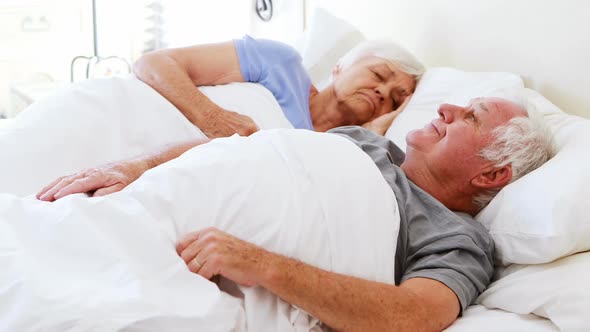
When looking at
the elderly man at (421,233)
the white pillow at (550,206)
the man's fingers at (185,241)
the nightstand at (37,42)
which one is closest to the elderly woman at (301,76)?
the elderly man at (421,233)

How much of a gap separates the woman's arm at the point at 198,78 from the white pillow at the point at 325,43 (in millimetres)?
381

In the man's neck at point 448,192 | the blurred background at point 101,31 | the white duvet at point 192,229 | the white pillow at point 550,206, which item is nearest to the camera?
the white duvet at point 192,229

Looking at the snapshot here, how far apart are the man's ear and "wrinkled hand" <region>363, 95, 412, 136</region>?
24.5 inches

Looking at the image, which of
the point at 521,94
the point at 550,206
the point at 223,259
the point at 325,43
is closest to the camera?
the point at 223,259

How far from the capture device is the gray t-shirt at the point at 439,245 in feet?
3.74

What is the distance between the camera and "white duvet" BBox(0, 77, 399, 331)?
0.88 metres

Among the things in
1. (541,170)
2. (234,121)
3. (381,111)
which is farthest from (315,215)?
(381,111)

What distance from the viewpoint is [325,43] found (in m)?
2.26

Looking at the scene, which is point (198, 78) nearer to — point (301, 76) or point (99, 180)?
point (301, 76)

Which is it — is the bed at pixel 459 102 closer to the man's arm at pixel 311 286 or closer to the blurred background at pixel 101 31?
the man's arm at pixel 311 286

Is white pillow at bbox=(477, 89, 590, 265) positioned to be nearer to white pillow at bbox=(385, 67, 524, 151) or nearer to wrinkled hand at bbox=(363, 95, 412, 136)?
white pillow at bbox=(385, 67, 524, 151)

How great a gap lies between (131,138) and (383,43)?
2.76 ft

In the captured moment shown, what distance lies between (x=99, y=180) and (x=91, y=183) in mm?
17

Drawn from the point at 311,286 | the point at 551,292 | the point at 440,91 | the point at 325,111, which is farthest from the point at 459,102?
the point at 311,286
